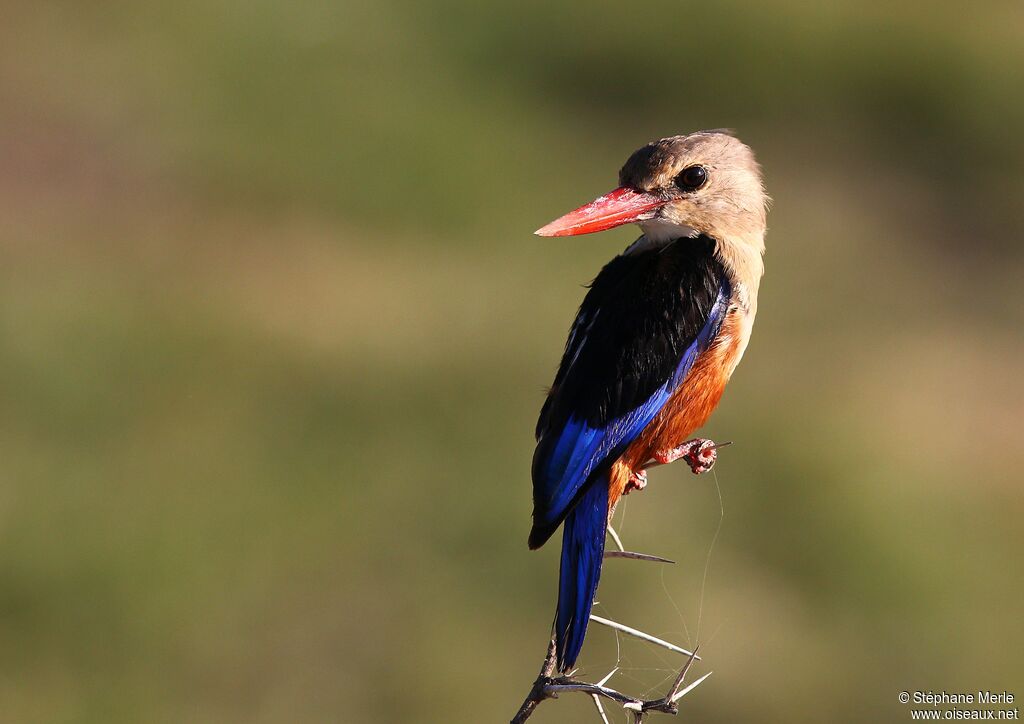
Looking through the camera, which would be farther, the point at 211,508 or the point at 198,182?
the point at 198,182

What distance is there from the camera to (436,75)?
10750mm

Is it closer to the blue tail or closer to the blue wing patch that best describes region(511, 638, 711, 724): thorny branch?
the blue tail

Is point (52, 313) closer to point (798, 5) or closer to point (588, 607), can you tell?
point (588, 607)

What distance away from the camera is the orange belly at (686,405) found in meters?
3.43

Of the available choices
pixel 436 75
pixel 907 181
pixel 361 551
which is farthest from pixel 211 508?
pixel 907 181

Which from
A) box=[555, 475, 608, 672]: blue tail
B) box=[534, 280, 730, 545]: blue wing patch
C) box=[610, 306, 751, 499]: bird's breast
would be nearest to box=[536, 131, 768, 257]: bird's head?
box=[610, 306, 751, 499]: bird's breast

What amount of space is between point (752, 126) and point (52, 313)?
226 inches

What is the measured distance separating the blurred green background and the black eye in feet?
4.09

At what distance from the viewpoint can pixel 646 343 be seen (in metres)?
3.33

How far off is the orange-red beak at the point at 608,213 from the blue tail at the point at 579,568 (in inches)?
23.4

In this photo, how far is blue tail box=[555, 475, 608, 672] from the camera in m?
3.01

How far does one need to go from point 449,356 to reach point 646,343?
4.87 meters

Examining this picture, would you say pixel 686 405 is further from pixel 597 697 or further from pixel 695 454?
pixel 597 697

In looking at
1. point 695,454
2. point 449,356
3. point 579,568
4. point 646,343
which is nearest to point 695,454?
point 695,454
